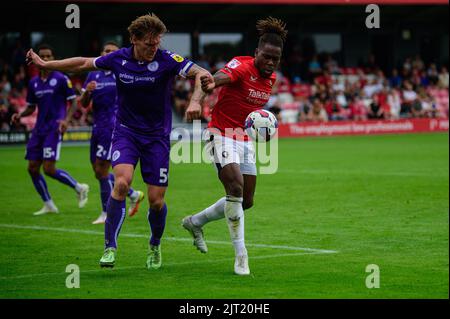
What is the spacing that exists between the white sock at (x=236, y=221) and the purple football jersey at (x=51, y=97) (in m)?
6.14

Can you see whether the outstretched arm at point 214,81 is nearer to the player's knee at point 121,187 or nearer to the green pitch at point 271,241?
the player's knee at point 121,187

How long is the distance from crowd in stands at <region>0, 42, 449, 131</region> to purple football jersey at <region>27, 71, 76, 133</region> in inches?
690

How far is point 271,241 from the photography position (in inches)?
450

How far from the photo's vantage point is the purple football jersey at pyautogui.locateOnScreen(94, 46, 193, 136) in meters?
9.24

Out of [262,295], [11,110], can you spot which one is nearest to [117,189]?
[262,295]

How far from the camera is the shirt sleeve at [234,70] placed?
9500mm

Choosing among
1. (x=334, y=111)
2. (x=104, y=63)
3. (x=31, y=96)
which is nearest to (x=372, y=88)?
(x=334, y=111)

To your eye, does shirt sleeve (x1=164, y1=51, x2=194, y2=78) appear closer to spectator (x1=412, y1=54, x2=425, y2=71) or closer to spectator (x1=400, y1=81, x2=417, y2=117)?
spectator (x1=400, y1=81, x2=417, y2=117)

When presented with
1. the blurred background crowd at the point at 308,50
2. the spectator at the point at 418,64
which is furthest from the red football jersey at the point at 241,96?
the spectator at the point at 418,64

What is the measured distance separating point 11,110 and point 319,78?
1600 centimetres

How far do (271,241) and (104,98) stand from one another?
4.00m

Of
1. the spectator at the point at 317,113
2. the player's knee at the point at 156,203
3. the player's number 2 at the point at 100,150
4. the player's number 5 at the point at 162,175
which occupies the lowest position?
the player's knee at the point at 156,203

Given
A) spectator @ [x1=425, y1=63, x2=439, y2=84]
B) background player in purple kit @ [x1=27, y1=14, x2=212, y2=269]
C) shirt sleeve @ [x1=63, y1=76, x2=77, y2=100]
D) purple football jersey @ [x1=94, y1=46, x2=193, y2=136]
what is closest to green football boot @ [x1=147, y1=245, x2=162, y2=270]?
background player in purple kit @ [x1=27, y1=14, x2=212, y2=269]

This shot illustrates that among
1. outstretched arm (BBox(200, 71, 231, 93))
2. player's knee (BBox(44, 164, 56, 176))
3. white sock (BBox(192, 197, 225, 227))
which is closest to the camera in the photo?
outstretched arm (BBox(200, 71, 231, 93))
